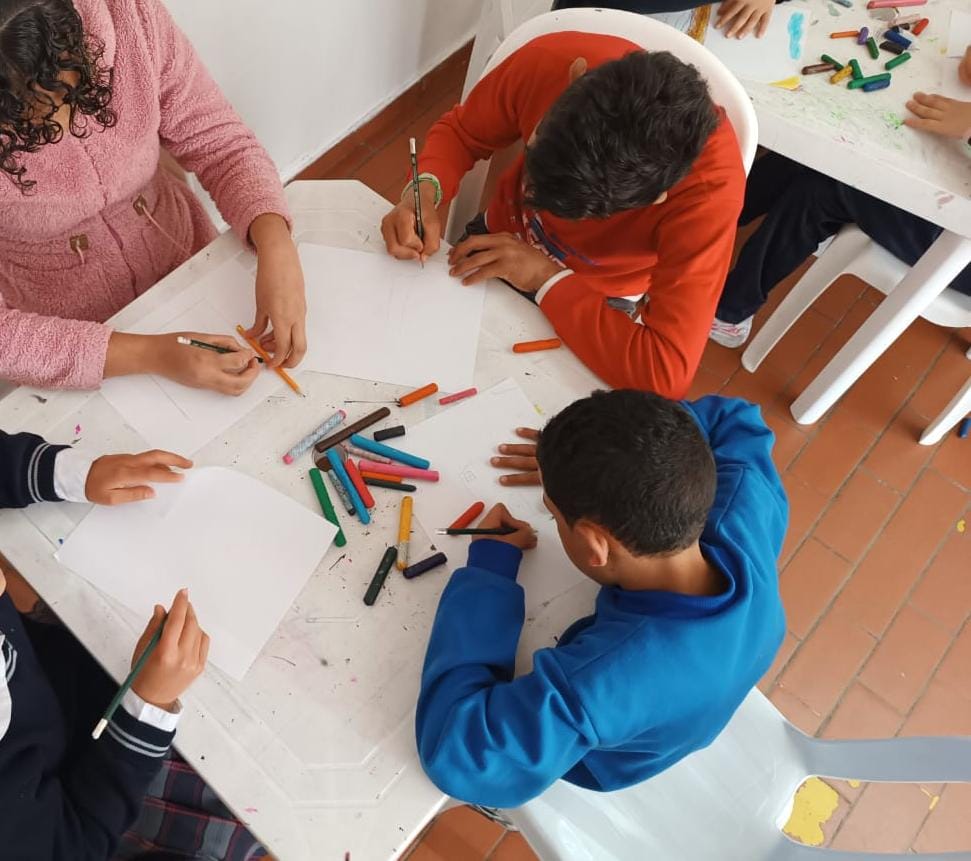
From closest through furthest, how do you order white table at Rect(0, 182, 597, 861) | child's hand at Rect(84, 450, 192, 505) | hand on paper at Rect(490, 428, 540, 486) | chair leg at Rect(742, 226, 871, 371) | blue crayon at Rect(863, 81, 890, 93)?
white table at Rect(0, 182, 597, 861) → child's hand at Rect(84, 450, 192, 505) → hand on paper at Rect(490, 428, 540, 486) → blue crayon at Rect(863, 81, 890, 93) → chair leg at Rect(742, 226, 871, 371)

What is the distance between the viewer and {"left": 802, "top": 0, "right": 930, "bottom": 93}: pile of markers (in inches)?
58.4

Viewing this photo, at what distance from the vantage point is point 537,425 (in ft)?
3.30

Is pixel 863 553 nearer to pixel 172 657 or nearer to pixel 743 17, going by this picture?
pixel 743 17

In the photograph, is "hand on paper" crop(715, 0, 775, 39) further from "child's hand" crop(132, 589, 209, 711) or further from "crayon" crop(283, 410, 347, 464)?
"child's hand" crop(132, 589, 209, 711)

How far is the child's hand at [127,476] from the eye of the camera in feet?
2.79

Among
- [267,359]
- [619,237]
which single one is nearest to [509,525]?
[267,359]

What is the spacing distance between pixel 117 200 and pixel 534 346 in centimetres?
63

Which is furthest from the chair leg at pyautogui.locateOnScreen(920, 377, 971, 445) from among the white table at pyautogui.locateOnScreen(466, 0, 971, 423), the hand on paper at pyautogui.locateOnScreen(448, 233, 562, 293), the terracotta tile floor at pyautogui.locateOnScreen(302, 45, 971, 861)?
the hand on paper at pyautogui.locateOnScreen(448, 233, 562, 293)

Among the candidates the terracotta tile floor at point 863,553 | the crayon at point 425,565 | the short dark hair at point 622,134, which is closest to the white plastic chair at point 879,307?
the terracotta tile floor at point 863,553

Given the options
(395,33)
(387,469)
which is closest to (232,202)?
(387,469)

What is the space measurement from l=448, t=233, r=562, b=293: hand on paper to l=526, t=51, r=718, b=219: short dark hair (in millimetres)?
122

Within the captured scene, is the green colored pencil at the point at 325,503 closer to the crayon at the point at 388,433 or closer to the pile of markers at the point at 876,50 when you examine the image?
the crayon at the point at 388,433

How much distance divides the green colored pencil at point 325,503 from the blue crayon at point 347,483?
0.07 feet

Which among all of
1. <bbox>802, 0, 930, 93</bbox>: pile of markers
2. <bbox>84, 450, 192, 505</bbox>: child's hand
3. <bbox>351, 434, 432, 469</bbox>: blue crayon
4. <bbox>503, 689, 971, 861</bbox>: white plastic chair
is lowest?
<bbox>503, 689, 971, 861</bbox>: white plastic chair
